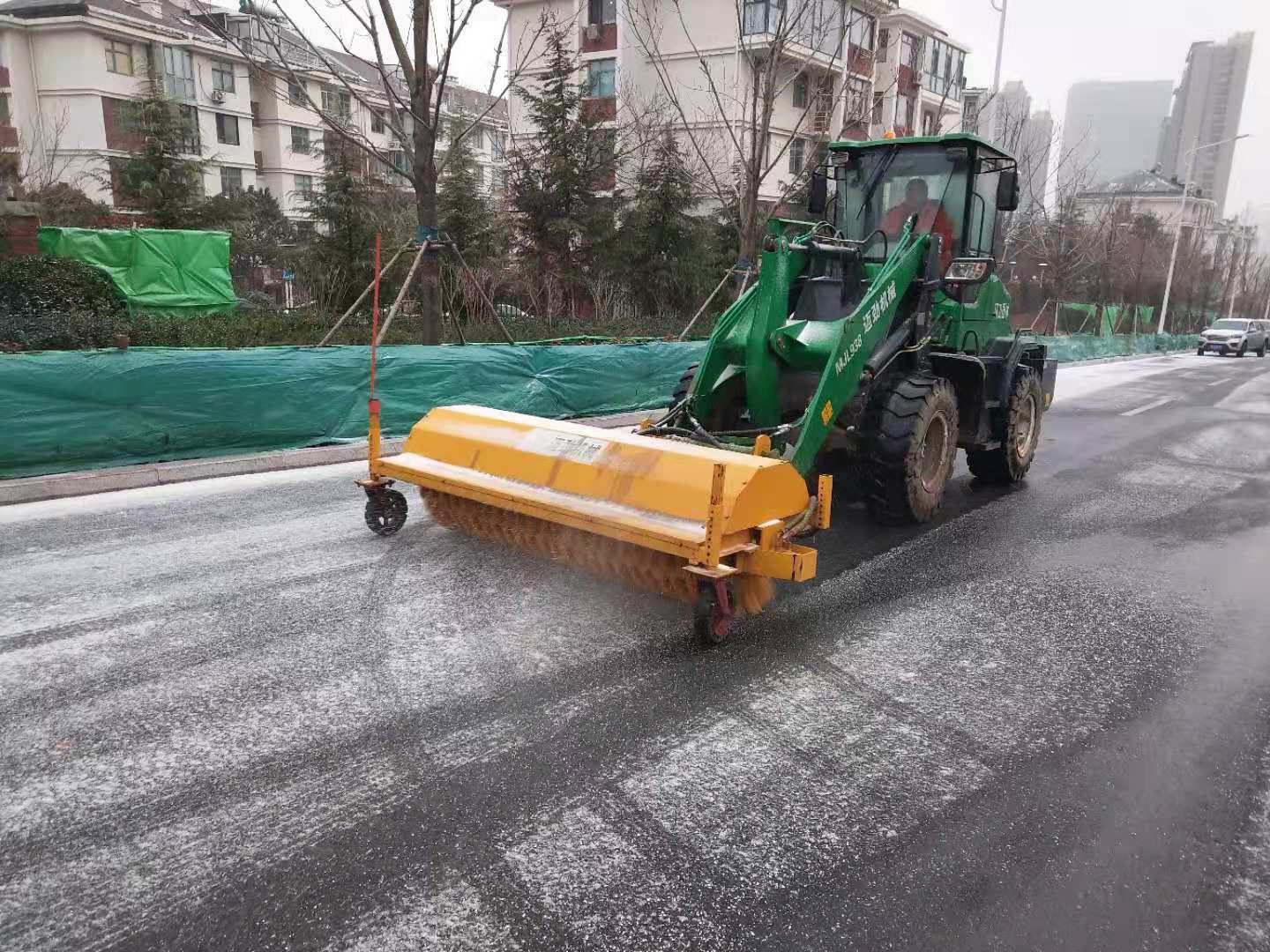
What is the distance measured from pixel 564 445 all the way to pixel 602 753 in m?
2.19

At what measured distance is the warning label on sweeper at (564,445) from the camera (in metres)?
5.11

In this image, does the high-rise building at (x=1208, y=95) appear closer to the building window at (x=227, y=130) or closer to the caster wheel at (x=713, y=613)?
the building window at (x=227, y=130)

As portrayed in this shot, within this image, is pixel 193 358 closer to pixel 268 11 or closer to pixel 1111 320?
pixel 268 11

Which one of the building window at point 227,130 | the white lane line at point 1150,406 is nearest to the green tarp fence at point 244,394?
the white lane line at point 1150,406

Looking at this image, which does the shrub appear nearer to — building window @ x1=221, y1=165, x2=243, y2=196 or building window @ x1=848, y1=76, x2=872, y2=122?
building window @ x1=848, y1=76, x2=872, y2=122

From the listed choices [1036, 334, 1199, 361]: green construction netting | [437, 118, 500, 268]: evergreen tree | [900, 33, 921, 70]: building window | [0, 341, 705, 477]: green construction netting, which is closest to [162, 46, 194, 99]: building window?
[437, 118, 500, 268]: evergreen tree

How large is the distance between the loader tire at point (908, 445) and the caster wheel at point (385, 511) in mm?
3475

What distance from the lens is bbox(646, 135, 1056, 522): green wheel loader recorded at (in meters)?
6.25

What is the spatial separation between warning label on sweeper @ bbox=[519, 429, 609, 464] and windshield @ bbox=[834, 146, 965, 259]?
3.57 m

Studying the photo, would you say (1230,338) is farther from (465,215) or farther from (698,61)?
(465,215)

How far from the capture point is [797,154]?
34562mm

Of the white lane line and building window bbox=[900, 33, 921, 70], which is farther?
building window bbox=[900, 33, 921, 70]

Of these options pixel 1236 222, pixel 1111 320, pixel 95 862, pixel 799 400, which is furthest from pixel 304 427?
pixel 1236 222

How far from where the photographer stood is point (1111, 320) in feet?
147
